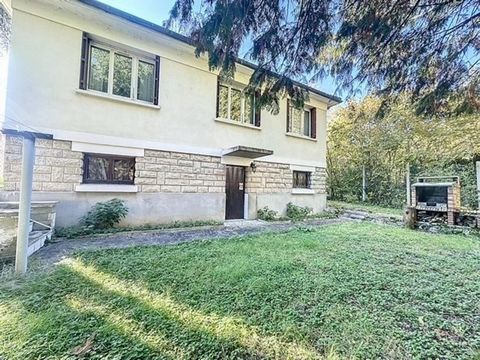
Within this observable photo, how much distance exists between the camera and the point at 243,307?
113 inches

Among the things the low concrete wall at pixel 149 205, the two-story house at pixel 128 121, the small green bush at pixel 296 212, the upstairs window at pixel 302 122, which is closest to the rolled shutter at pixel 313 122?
the upstairs window at pixel 302 122

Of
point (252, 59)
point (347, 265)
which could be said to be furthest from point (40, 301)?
point (347, 265)

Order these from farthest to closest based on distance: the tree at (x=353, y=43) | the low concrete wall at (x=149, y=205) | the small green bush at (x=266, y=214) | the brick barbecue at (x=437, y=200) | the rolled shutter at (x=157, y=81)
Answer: the small green bush at (x=266, y=214)
the brick barbecue at (x=437, y=200)
the rolled shutter at (x=157, y=81)
the low concrete wall at (x=149, y=205)
the tree at (x=353, y=43)

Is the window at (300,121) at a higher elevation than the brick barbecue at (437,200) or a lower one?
higher

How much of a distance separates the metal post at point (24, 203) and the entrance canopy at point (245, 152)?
5.76 metres

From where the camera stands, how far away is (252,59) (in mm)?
3881

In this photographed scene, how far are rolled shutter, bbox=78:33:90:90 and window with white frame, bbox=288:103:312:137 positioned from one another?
773 centimetres

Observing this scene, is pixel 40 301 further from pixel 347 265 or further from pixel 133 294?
pixel 347 265

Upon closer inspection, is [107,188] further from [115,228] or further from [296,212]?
[296,212]

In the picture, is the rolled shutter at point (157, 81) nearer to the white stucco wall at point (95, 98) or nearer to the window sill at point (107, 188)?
the white stucco wall at point (95, 98)

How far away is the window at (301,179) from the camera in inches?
464

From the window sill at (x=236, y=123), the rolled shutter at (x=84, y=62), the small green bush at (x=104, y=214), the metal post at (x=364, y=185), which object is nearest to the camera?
the small green bush at (x=104, y=214)

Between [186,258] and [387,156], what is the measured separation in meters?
14.0

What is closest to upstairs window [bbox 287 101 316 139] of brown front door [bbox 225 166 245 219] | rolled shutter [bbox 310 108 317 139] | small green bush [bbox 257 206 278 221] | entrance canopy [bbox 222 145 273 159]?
rolled shutter [bbox 310 108 317 139]
